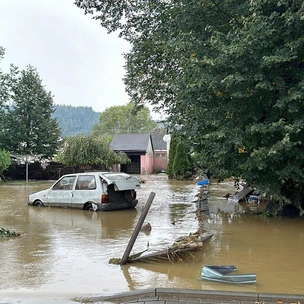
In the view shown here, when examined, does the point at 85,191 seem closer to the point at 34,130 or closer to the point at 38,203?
the point at 38,203

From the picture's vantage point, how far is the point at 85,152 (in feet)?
94.1

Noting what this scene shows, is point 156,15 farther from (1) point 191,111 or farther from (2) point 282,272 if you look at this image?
(2) point 282,272

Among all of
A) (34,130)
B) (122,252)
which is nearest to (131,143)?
(34,130)

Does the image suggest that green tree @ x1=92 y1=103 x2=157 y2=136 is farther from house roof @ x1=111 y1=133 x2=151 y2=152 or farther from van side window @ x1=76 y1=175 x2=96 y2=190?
van side window @ x1=76 y1=175 x2=96 y2=190

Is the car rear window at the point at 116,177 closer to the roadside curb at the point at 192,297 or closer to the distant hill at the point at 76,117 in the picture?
the roadside curb at the point at 192,297

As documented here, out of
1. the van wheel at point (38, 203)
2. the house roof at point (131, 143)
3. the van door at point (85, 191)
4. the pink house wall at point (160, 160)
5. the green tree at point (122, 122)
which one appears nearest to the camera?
the van door at point (85, 191)

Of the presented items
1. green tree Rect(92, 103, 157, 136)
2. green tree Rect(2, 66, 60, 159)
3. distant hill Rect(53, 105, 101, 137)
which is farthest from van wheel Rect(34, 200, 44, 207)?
distant hill Rect(53, 105, 101, 137)

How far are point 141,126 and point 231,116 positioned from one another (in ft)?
221

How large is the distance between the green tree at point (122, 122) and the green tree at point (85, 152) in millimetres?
44925

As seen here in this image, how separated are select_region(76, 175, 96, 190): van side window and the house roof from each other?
2735 centimetres

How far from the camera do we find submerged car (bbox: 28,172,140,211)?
1276cm

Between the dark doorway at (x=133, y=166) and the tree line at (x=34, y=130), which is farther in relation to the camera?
the dark doorway at (x=133, y=166)

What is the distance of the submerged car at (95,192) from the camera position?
1276 cm

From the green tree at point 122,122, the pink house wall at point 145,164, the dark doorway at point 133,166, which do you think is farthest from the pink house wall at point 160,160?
the green tree at point 122,122
